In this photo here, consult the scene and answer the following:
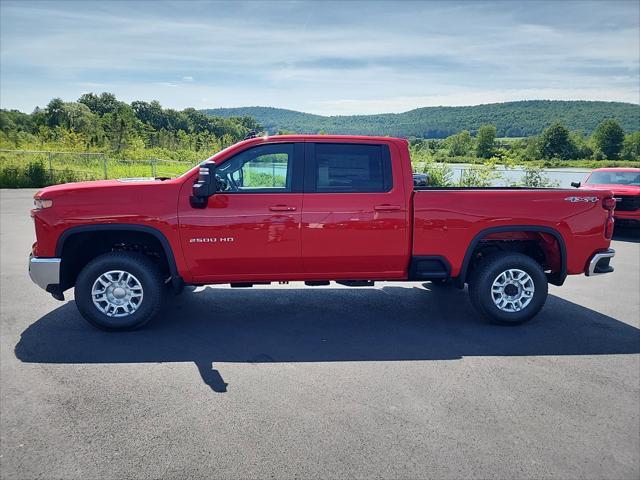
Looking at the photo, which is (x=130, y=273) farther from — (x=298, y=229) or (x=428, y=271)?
(x=428, y=271)

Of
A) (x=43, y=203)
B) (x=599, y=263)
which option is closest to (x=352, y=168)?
(x=599, y=263)

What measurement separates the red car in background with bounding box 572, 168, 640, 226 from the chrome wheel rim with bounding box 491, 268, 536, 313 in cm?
623

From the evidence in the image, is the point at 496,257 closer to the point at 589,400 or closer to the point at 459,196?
the point at 459,196

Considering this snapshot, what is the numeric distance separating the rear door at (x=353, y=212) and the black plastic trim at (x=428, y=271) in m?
0.11

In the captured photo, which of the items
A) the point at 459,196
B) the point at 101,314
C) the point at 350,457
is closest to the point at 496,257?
the point at 459,196

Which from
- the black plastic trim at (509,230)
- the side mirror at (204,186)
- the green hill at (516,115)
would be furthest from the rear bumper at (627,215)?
the green hill at (516,115)

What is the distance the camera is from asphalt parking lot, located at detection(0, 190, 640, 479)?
2.89m

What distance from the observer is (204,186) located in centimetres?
470

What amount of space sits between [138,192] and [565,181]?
1780 centimetres

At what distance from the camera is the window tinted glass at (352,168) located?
16.8ft

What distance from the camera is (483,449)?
3.00m

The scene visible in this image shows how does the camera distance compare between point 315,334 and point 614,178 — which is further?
point 614,178

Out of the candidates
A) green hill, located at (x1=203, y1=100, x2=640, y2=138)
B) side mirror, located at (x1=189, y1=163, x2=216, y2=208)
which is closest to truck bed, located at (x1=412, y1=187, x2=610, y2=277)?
side mirror, located at (x1=189, y1=163, x2=216, y2=208)

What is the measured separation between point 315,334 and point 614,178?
11131 mm
